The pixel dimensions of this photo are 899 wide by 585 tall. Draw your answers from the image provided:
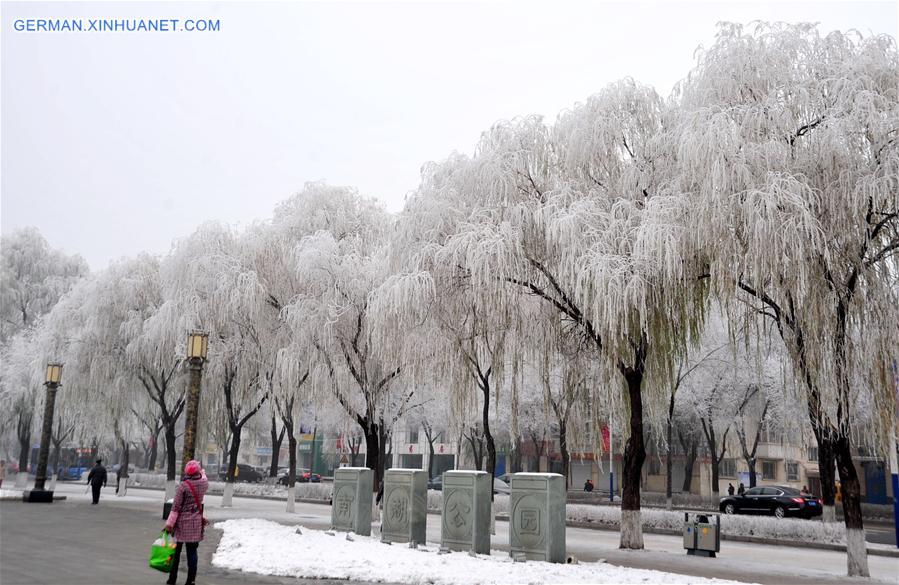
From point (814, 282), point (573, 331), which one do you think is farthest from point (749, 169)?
point (573, 331)

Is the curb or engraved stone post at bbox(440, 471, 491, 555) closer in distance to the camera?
engraved stone post at bbox(440, 471, 491, 555)

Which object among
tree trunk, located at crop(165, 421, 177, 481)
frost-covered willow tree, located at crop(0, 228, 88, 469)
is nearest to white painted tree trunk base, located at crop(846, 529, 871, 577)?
tree trunk, located at crop(165, 421, 177, 481)

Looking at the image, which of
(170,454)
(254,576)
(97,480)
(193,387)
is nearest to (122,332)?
(170,454)

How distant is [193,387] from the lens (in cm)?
1730

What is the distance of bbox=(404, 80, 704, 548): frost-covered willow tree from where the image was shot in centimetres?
1398

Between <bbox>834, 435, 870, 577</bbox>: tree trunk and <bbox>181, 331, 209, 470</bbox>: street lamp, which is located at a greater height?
<bbox>181, 331, 209, 470</bbox>: street lamp

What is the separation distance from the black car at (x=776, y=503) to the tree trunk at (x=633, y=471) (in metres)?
17.3

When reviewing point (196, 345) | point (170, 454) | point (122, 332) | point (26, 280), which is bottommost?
point (170, 454)

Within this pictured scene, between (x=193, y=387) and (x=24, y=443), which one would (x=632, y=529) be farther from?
(x=24, y=443)

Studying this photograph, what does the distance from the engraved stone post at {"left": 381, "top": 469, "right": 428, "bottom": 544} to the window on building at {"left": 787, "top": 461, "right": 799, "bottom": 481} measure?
2097 inches

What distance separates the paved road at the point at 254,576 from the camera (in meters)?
10.6

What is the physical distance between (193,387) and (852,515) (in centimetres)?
1377

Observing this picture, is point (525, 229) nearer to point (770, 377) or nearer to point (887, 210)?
point (887, 210)

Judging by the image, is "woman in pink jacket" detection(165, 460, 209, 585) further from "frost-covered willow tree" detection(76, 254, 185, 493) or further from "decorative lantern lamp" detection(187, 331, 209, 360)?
"frost-covered willow tree" detection(76, 254, 185, 493)
